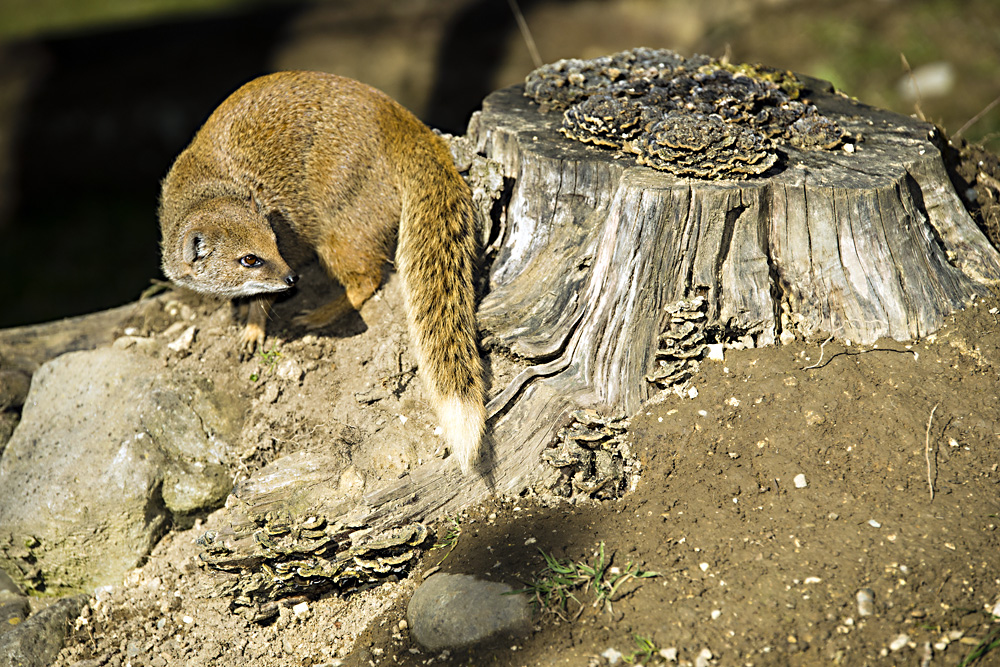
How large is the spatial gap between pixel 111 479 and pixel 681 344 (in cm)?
291

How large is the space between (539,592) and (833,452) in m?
1.35

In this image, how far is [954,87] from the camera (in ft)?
26.4

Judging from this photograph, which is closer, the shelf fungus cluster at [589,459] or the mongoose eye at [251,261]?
the shelf fungus cluster at [589,459]

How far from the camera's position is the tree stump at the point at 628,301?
322 cm

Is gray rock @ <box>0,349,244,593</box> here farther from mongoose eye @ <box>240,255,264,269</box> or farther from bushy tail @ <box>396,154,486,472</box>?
bushy tail @ <box>396,154,486,472</box>

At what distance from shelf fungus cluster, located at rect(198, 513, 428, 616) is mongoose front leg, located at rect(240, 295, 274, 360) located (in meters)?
1.15

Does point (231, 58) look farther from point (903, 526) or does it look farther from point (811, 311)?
point (903, 526)

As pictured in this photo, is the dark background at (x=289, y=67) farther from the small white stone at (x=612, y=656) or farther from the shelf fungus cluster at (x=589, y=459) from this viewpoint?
the small white stone at (x=612, y=656)

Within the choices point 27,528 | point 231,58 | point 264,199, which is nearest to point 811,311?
point 264,199

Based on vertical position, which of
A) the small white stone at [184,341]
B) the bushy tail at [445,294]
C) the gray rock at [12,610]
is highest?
the bushy tail at [445,294]

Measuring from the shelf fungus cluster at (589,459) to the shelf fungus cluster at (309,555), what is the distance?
0.64m

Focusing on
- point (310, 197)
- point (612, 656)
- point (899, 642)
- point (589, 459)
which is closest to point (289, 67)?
point (310, 197)

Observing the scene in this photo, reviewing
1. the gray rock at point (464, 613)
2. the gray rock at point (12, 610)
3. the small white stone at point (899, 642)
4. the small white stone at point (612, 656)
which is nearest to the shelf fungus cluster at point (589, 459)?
the gray rock at point (464, 613)

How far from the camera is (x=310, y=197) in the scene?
13.2ft
